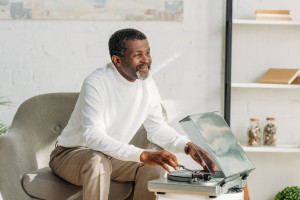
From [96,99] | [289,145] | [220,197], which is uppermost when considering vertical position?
[96,99]

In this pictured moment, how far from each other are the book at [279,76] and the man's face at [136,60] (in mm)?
1101

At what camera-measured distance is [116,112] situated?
2377 millimetres

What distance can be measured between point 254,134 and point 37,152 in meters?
1.36

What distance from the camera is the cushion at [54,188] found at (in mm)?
2283

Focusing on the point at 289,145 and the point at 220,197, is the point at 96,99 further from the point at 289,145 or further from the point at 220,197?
the point at 289,145

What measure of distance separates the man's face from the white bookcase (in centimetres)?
112

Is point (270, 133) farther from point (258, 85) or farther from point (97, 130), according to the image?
point (97, 130)

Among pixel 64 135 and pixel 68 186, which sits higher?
pixel 64 135

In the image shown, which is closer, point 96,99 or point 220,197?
point 220,197

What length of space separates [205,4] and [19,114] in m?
1.39

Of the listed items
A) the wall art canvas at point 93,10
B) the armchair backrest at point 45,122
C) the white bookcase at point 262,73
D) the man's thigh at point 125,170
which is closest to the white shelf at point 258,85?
the white bookcase at point 262,73

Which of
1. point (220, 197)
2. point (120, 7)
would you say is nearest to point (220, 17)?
point (120, 7)

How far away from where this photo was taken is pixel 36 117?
2682 mm

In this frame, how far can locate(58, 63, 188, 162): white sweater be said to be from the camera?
2.23 metres
